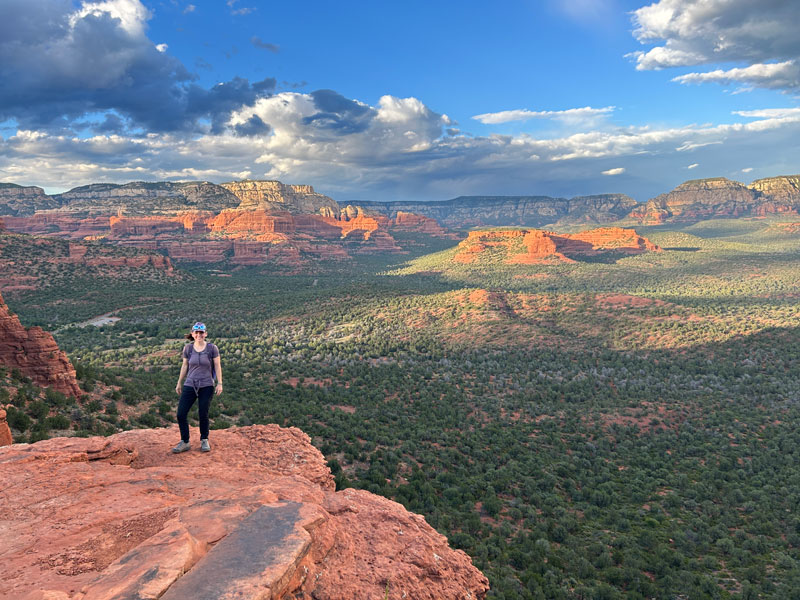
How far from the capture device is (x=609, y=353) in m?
48.5

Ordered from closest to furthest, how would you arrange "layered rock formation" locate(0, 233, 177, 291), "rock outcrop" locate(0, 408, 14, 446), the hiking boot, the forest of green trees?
the hiking boot, "rock outcrop" locate(0, 408, 14, 446), the forest of green trees, "layered rock formation" locate(0, 233, 177, 291)

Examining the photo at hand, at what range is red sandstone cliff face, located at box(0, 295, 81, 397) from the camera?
18609mm

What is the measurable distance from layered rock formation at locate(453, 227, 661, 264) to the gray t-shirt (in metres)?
141

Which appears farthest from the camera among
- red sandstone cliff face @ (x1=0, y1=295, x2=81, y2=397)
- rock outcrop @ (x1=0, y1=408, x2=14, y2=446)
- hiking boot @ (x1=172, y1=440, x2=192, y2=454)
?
red sandstone cliff face @ (x1=0, y1=295, x2=81, y2=397)

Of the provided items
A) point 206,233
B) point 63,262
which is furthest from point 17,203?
point 63,262

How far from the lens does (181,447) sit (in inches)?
377

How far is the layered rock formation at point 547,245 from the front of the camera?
5753 inches

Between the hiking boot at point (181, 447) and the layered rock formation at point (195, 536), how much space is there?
1.13 feet

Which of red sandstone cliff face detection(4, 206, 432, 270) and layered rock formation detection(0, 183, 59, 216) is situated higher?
layered rock formation detection(0, 183, 59, 216)

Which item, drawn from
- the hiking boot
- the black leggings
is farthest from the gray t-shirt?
the hiking boot

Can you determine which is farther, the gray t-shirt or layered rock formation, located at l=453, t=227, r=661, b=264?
layered rock formation, located at l=453, t=227, r=661, b=264

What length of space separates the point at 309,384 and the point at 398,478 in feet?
56.9

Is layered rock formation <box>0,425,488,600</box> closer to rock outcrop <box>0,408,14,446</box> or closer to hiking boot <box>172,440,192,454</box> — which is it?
hiking boot <box>172,440,192,454</box>

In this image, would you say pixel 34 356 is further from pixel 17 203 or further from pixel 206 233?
pixel 17 203
